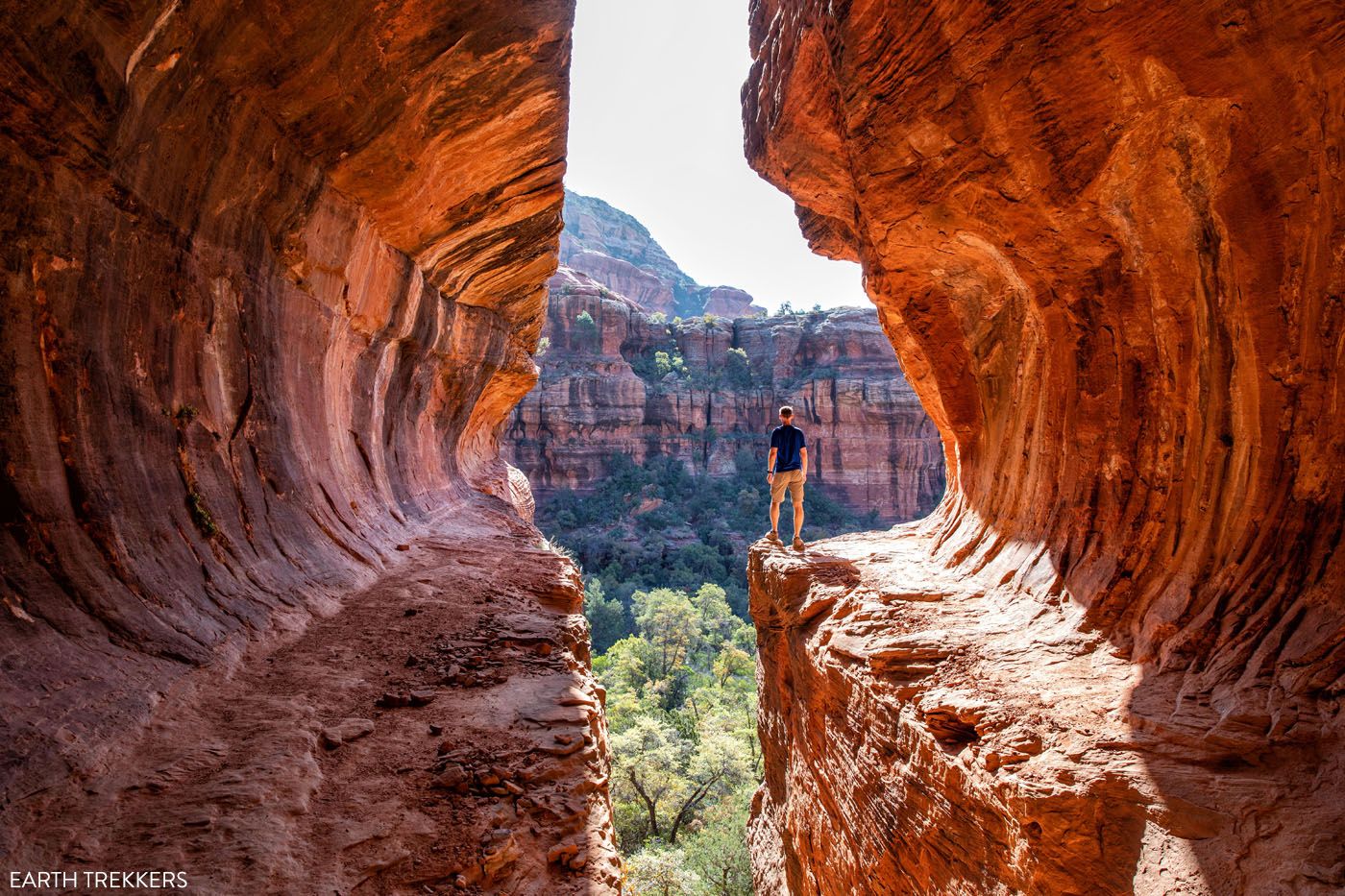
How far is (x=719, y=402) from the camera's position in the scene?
43.1 meters

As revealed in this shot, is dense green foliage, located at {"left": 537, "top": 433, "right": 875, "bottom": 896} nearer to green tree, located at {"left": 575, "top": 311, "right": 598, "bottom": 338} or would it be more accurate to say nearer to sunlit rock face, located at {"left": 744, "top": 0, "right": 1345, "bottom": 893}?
sunlit rock face, located at {"left": 744, "top": 0, "right": 1345, "bottom": 893}

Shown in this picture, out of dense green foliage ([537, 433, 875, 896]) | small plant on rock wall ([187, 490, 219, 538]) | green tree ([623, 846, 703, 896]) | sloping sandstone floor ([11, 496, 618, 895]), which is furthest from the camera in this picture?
dense green foliage ([537, 433, 875, 896])

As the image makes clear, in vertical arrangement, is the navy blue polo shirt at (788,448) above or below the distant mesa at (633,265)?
below

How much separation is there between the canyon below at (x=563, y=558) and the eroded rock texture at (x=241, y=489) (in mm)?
26

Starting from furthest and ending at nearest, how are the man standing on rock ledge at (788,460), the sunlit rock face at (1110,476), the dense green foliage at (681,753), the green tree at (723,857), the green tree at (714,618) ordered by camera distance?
the green tree at (714,618), the dense green foliage at (681,753), the green tree at (723,857), the man standing on rock ledge at (788,460), the sunlit rock face at (1110,476)

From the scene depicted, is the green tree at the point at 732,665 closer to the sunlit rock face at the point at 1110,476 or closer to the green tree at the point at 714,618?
the green tree at the point at 714,618

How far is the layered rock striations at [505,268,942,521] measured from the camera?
39250 mm

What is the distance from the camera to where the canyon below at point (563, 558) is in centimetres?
253

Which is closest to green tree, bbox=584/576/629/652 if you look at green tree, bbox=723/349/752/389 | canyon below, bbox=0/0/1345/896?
canyon below, bbox=0/0/1345/896

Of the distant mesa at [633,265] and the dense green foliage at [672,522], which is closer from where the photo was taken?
the dense green foliage at [672,522]

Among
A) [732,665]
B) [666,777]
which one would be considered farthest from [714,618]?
[666,777]

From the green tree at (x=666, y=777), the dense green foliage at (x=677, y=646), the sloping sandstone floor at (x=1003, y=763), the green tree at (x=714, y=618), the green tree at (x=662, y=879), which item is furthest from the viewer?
the green tree at (x=714, y=618)

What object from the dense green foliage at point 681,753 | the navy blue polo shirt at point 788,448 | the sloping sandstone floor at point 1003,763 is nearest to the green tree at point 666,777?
the dense green foliage at point 681,753

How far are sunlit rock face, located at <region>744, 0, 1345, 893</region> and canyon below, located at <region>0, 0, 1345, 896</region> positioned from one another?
1.0 inches
